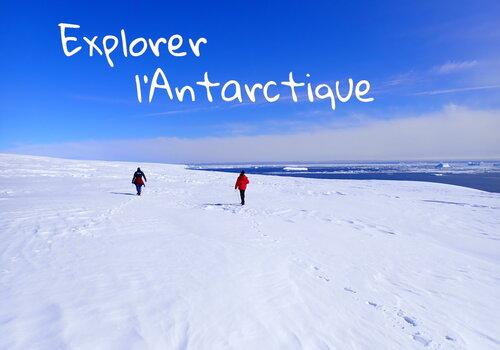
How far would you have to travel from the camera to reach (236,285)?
20.4 feet

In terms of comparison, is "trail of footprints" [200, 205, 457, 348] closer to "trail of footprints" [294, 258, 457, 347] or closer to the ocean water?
"trail of footprints" [294, 258, 457, 347]

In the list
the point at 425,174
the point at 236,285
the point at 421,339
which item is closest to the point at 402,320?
the point at 421,339

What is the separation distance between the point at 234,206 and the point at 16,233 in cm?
950

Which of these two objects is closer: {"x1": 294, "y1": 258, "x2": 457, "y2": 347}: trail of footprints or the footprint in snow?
the footprint in snow

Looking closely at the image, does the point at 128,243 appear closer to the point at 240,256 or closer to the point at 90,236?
the point at 90,236

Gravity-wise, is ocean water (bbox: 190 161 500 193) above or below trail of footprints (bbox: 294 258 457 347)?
below

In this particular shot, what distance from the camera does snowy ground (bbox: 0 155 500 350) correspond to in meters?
4.61

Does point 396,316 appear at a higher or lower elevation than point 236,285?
lower

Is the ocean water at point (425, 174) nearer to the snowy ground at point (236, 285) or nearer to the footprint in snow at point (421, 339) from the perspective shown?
the snowy ground at point (236, 285)

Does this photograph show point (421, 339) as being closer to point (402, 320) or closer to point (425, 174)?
point (402, 320)

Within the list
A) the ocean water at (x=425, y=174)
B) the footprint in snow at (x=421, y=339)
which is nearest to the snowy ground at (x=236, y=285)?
the footprint in snow at (x=421, y=339)

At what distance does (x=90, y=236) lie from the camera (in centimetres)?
962

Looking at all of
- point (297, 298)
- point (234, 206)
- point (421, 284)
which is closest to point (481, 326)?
point (421, 284)

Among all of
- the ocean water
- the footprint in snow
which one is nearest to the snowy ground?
the footprint in snow
